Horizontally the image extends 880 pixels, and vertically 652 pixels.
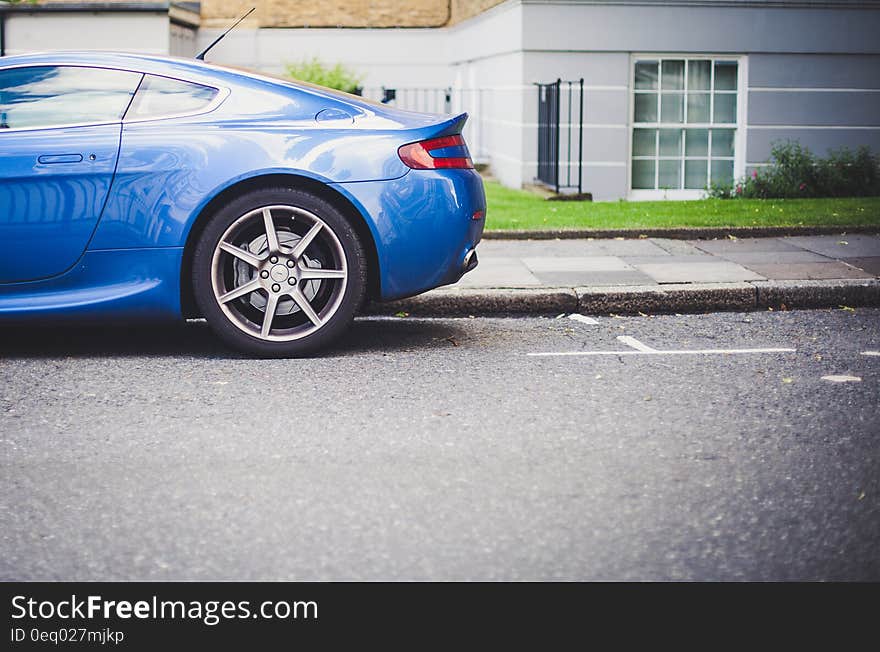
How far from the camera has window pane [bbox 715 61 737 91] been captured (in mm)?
15539

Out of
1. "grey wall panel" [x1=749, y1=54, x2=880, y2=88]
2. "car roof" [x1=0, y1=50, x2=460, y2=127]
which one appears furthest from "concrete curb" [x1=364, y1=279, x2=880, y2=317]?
"grey wall panel" [x1=749, y1=54, x2=880, y2=88]

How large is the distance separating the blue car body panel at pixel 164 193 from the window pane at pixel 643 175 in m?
9.85

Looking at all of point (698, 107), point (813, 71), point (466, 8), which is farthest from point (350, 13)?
point (813, 71)

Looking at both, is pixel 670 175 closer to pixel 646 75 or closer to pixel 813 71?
pixel 646 75

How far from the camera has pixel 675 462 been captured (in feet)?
14.5

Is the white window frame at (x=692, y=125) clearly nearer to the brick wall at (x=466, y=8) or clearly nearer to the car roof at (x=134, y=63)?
the brick wall at (x=466, y=8)

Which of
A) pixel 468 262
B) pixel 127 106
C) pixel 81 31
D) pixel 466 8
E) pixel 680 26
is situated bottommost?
pixel 468 262

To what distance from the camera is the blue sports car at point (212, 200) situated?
239 inches

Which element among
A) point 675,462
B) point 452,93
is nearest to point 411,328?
point 675,462

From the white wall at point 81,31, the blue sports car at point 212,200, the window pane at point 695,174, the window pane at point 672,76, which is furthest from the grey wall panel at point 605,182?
the blue sports car at point 212,200

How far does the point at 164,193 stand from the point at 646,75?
10.5 m

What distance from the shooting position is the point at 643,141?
1566 centimetres
